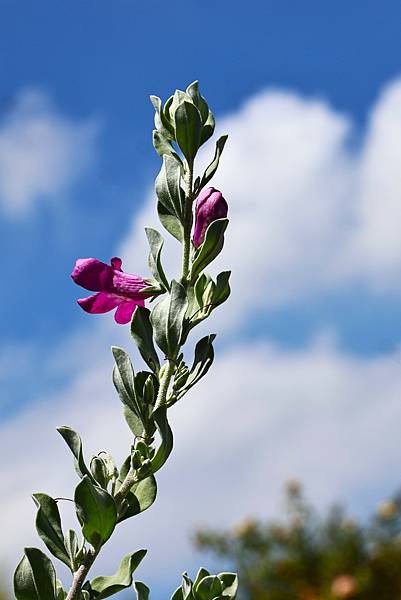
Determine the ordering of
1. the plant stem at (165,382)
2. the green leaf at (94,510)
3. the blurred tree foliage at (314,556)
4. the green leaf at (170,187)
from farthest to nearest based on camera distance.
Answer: the blurred tree foliage at (314,556) < the green leaf at (170,187) < the plant stem at (165,382) < the green leaf at (94,510)

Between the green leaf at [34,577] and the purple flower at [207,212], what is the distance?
52cm

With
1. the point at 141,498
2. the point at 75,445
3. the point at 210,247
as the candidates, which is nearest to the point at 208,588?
the point at 141,498

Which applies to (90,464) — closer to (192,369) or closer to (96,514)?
(96,514)

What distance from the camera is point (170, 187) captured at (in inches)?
54.5

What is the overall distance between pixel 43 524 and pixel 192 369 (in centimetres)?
30

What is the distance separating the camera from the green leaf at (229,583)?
129 centimetres

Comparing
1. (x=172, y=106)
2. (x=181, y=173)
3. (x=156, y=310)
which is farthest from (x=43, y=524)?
(x=172, y=106)

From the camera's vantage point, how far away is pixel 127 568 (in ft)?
4.17

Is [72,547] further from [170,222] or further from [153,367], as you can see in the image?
[170,222]

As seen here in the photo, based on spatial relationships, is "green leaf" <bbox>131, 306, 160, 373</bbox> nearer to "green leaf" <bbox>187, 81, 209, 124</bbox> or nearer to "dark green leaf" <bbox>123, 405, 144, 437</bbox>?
"dark green leaf" <bbox>123, 405, 144, 437</bbox>

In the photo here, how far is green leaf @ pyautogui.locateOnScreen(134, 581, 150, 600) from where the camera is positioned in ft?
4.17

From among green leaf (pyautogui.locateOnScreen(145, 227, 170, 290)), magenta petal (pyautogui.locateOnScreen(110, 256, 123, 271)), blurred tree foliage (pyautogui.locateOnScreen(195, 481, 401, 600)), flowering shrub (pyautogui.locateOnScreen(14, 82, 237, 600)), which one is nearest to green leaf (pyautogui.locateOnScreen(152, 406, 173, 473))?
flowering shrub (pyautogui.locateOnScreen(14, 82, 237, 600))

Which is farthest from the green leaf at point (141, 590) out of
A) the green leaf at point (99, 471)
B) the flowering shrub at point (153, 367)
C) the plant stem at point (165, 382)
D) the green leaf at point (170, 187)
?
the green leaf at point (170, 187)

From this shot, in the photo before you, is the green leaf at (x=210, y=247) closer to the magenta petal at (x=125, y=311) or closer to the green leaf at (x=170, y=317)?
the green leaf at (x=170, y=317)
